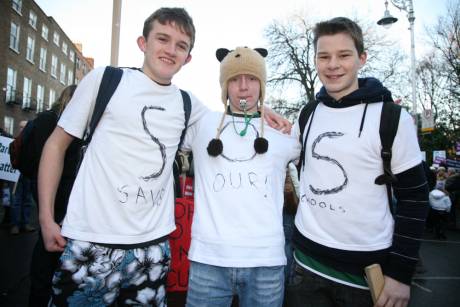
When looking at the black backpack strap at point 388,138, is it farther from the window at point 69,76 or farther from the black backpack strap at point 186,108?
the window at point 69,76

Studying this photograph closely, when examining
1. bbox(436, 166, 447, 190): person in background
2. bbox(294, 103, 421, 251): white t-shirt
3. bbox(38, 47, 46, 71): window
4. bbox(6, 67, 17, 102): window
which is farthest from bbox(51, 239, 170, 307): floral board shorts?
bbox(38, 47, 46, 71): window

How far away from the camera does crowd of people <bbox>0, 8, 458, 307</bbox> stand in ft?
5.29

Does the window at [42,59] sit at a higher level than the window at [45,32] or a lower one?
lower

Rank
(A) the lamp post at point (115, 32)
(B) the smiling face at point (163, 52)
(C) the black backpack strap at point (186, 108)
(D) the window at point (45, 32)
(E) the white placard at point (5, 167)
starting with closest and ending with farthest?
(B) the smiling face at point (163, 52) < (C) the black backpack strap at point (186, 108) < (A) the lamp post at point (115, 32) < (E) the white placard at point (5, 167) < (D) the window at point (45, 32)

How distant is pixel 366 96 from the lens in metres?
1.72

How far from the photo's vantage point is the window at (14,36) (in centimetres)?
2129

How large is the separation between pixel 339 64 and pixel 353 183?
2.28 ft

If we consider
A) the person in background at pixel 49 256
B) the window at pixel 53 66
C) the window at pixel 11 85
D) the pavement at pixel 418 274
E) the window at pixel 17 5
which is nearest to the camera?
the person in background at pixel 49 256

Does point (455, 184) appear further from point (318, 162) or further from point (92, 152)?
point (92, 152)

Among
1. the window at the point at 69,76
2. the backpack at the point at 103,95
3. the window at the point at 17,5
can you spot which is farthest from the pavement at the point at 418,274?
the window at the point at 69,76

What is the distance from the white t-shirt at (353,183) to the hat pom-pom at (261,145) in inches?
12.0

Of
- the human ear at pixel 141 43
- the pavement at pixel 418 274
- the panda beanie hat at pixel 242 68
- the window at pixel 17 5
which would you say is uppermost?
the window at pixel 17 5

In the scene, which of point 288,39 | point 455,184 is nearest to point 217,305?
point 455,184

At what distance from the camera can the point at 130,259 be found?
1689mm
